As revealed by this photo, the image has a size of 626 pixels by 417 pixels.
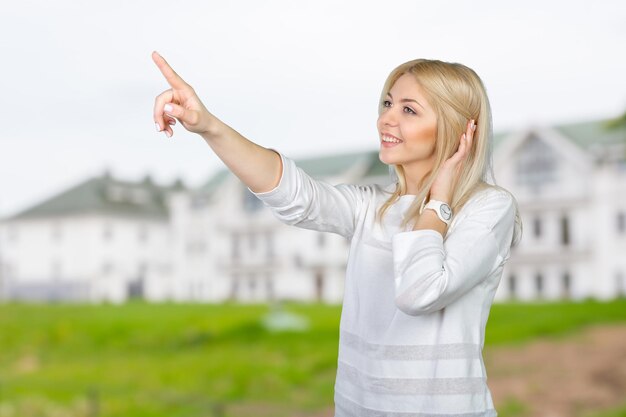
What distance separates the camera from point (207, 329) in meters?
18.1

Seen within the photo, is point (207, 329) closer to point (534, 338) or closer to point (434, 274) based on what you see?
point (534, 338)

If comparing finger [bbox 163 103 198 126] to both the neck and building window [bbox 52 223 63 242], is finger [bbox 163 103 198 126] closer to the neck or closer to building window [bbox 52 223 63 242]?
the neck

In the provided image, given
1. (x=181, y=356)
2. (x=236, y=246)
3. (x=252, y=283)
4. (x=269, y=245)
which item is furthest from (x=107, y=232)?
(x=181, y=356)

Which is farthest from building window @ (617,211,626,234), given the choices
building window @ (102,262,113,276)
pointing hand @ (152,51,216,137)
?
pointing hand @ (152,51,216,137)

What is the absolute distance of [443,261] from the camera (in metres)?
1.80

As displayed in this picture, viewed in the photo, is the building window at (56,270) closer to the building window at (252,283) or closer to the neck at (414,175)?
the building window at (252,283)

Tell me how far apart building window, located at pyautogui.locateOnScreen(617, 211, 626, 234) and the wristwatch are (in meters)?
24.0

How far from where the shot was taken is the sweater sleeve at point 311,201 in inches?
76.5

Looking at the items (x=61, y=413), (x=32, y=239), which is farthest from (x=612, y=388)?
(x=32, y=239)

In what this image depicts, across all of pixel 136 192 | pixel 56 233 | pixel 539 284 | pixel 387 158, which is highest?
pixel 136 192

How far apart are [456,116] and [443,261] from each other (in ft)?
1.11

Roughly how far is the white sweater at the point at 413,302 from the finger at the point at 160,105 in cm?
27

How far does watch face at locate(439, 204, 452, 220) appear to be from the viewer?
1.88 metres

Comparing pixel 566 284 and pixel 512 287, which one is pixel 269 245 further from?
pixel 566 284
